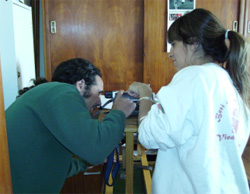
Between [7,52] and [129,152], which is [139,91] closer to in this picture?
[129,152]

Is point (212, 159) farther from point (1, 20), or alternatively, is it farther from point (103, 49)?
point (103, 49)

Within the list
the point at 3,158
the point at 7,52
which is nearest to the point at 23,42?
the point at 7,52

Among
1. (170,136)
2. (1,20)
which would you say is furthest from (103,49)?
(170,136)

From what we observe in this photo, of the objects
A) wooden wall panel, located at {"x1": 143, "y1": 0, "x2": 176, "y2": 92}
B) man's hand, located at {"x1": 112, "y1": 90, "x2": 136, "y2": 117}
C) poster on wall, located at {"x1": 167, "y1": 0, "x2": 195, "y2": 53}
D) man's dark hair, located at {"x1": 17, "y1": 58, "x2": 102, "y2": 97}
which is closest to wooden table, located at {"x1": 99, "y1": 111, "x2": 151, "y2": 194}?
man's hand, located at {"x1": 112, "y1": 90, "x2": 136, "y2": 117}

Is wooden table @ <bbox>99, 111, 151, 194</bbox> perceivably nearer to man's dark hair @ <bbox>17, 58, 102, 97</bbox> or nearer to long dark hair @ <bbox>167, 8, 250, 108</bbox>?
man's dark hair @ <bbox>17, 58, 102, 97</bbox>

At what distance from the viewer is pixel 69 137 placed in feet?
2.26

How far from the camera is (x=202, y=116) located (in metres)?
0.65

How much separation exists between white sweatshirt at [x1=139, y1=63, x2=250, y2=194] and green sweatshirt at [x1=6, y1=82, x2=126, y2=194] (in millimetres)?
165

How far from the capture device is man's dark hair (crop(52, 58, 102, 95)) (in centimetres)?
97

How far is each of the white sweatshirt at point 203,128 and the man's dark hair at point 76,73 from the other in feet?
1.21

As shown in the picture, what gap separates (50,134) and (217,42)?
2.09ft

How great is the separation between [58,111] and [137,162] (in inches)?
58.8

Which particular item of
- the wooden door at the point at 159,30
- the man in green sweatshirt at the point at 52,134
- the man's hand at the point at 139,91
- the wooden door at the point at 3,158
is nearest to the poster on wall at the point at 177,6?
the wooden door at the point at 159,30

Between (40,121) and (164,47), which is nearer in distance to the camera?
(40,121)
